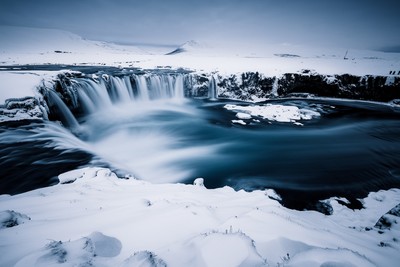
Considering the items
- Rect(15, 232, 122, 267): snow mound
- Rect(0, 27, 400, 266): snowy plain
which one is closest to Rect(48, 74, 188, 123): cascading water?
Rect(0, 27, 400, 266): snowy plain

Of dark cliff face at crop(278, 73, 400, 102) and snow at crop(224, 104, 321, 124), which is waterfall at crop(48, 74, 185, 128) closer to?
snow at crop(224, 104, 321, 124)

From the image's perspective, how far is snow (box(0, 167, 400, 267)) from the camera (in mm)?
2014

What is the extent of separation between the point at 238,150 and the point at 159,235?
7.75 meters

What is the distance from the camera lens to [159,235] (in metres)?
2.68

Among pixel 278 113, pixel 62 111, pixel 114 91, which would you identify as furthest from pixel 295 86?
pixel 62 111

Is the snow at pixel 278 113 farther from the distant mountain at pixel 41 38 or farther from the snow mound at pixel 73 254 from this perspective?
the distant mountain at pixel 41 38

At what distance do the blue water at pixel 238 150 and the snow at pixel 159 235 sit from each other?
220 centimetres

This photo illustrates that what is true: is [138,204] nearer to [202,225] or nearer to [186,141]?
[202,225]

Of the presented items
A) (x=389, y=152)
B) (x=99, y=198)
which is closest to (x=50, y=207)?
(x=99, y=198)

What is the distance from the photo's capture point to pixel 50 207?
3424 mm

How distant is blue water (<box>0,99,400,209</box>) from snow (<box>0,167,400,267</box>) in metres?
2.20

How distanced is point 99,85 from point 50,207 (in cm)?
1303

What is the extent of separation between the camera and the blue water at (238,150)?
675 cm

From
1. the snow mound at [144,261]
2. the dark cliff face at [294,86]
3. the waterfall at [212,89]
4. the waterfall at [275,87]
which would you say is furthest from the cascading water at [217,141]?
the waterfall at [275,87]
